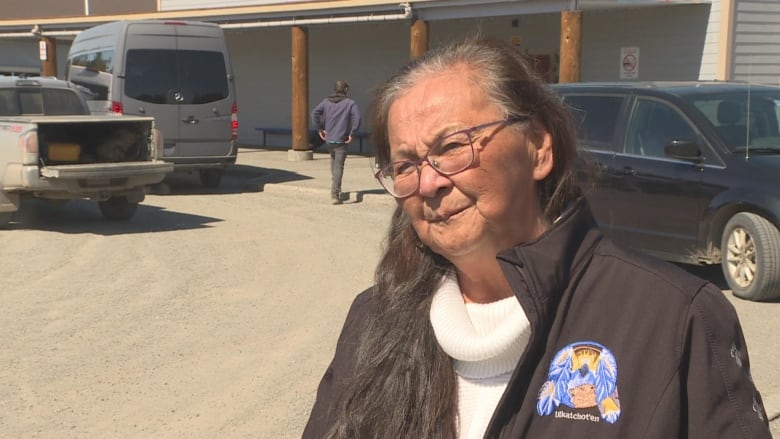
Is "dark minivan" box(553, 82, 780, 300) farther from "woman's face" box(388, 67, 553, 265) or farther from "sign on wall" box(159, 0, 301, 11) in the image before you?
"sign on wall" box(159, 0, 301, 11)

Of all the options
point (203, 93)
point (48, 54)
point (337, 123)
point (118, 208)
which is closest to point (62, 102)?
point (118, 208)

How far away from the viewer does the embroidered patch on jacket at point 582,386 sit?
1726 millimetres

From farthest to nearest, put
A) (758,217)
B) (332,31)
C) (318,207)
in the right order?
1. (332,31)
2. (318,207)
3. (758,217)

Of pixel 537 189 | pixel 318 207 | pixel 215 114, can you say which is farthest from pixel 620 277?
pixel 215 114

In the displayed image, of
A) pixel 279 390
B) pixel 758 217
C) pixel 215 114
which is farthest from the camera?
pixel 215 114

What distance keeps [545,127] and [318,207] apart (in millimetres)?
12480

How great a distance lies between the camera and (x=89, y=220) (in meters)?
12.9

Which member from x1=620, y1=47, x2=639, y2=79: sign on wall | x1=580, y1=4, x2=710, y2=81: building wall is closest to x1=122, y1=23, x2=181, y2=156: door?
x1=620, y1=47, x2=639, y2=79: sign on wall

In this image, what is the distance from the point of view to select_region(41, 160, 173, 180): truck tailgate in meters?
11.4

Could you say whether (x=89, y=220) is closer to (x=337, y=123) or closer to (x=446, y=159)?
(x=337, y=123)

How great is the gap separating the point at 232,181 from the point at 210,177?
123cm

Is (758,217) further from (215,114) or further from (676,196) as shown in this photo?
(215,114)

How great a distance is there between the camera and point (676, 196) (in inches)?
326

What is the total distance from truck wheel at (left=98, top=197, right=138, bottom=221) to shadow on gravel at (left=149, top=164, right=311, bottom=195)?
11.3 feet
